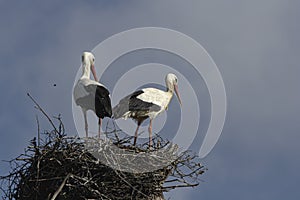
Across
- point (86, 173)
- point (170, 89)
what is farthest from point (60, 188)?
point (170, 89)

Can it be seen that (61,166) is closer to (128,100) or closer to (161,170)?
(161,170)

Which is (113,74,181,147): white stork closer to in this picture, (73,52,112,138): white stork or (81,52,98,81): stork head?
(73,52,112,138): white stork

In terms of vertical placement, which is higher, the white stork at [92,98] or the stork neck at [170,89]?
the stork neck at [170,89]

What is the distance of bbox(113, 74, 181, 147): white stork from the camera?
964 centimetres

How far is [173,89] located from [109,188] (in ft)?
10.3

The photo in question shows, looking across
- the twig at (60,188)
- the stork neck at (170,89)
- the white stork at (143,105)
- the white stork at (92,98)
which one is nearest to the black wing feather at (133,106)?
the white stork at (143,105)

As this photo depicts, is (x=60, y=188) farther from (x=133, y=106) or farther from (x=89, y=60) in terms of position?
(x=89, y=60)

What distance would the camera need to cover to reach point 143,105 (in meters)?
9.78

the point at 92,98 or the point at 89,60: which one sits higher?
the point at 89,60

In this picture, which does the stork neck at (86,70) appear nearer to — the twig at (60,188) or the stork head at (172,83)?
the stork head at (172,83)

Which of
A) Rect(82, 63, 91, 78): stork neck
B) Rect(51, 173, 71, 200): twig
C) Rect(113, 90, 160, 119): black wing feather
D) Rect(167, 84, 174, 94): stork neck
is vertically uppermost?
Rect(167, 84, 174, 94): stork neck

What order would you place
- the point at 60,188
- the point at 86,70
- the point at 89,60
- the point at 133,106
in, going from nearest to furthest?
the point at 60,188, the point at 133,106, the point at 86,70, the point at 89,60

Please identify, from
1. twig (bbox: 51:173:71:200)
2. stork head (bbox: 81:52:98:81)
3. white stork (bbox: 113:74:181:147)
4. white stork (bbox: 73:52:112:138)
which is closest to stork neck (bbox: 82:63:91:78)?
stork head (bbox: 81:52:98:81)

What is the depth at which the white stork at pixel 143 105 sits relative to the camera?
9.64 metres
